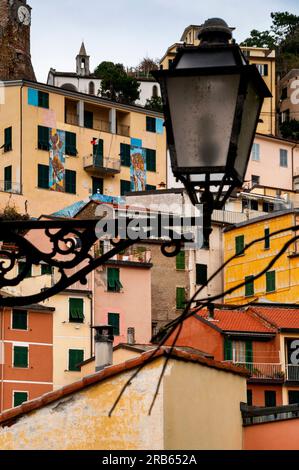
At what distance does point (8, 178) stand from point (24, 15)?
27924 millimetres

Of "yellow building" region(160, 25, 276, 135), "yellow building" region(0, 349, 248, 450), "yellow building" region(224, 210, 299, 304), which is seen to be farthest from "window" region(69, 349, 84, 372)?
"yellow building" region(160, 25, 276, 135)

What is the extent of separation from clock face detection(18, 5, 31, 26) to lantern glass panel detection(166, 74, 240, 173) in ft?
318

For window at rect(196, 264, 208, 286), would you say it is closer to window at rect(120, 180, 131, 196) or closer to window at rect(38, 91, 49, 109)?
window at rect(120, 180, 131, 196)

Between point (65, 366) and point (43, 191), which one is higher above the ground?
point (43, 191)

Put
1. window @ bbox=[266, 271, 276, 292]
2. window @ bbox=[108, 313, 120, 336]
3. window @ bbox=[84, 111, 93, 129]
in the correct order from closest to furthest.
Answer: window @ bbox=[108, 313, 120, 336] → window @ bbox=[266, 271, 276, 292] → window @ bbox=[84, 111, 93, 129]

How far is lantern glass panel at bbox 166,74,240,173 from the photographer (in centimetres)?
586

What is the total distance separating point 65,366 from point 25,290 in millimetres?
5601

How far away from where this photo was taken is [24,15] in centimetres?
10188

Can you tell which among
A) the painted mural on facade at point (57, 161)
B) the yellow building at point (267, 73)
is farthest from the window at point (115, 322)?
the yellow building at point (267, 73)

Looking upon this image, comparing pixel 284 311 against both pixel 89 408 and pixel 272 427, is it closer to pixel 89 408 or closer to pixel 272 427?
pixel 272 427

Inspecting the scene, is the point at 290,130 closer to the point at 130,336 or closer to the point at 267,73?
the point at 267,73

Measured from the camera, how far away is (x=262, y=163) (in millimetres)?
93625

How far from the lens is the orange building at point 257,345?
62.5m
